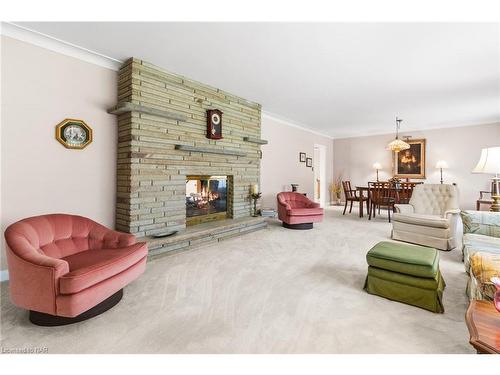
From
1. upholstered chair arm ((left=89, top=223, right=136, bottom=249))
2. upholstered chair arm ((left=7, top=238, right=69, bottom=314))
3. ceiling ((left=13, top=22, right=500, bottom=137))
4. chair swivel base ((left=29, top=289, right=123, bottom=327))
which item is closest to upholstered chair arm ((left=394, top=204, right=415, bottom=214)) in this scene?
ceiling ((left=13, top=22, right=500, bottom=137))

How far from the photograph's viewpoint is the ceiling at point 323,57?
2410 mm

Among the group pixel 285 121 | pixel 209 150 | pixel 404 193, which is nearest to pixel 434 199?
pixel 404 193

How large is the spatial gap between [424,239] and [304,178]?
3604 mm

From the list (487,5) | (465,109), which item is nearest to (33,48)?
(487,5)

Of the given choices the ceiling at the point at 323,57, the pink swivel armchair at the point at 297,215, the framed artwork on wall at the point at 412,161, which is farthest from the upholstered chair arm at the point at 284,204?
the framed artwork on wall at the point at 412,161

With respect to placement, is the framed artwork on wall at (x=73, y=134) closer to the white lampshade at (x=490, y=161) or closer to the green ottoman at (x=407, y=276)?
the green ottoman at (x=407, y=276)

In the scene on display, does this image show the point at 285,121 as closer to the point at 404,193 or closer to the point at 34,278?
the point at 404,193

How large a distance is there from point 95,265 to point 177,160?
2021mm

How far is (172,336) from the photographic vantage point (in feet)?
5.18

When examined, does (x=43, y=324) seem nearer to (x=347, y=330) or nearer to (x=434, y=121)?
(x=347, y=330)

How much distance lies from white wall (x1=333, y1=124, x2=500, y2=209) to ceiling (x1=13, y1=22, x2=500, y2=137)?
1698 millimetres

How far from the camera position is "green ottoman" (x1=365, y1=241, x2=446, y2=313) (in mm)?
1895

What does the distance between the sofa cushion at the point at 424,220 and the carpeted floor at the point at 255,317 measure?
27.9 inches

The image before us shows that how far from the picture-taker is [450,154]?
22.0 feet
